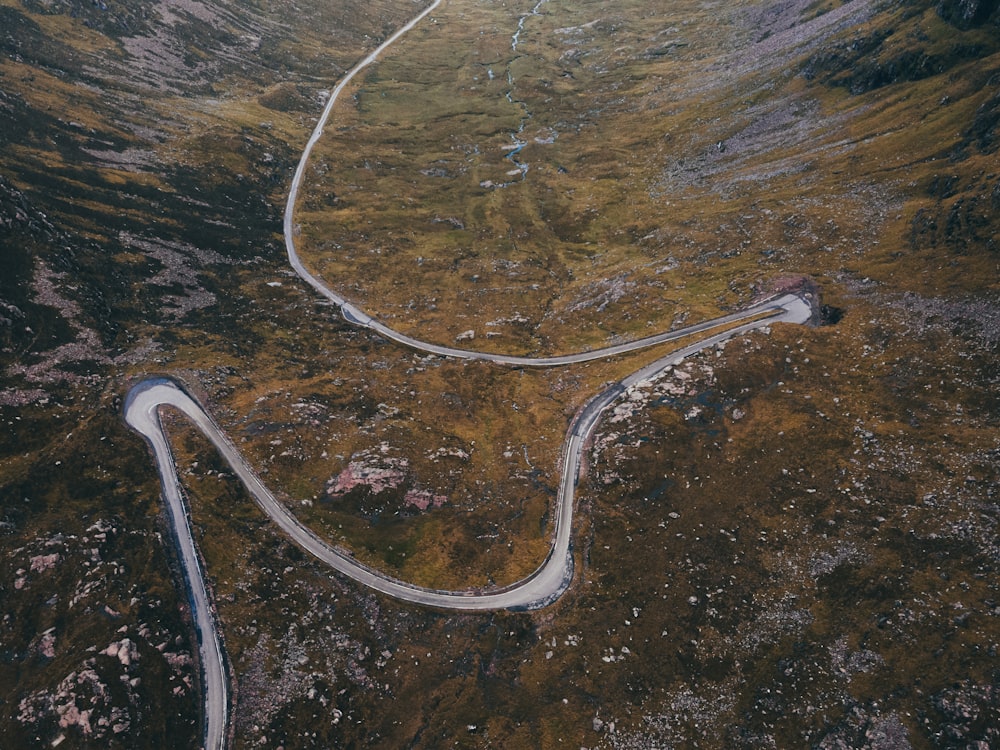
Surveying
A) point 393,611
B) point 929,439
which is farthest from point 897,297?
point 393,611

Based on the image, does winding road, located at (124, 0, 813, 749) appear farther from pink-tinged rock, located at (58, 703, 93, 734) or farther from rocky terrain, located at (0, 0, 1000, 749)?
pink-tinged rock, located at (58, 703, 93, 734)

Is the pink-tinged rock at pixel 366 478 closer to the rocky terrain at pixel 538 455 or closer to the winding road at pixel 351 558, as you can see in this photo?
the rocky terrain at pixel 538 455

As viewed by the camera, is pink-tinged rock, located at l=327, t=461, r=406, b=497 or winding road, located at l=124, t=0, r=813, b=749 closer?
winding road, located at l=124, t=0, r=813, b=749

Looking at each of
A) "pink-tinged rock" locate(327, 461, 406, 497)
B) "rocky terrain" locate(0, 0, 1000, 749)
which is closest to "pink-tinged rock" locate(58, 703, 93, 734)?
"rocky terrain" locate(0, 0, 1000, 749)

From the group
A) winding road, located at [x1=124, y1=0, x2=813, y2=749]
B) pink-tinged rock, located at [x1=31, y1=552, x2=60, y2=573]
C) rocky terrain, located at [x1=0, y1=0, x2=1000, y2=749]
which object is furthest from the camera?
pink-tinged rock, located at [x1=31, y1=552, x2=60, y2=573]

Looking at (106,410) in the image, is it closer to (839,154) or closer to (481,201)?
(481,201)

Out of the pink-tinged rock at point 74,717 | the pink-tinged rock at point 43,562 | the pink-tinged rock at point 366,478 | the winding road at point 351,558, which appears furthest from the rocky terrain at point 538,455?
the winding road at point 351,558
